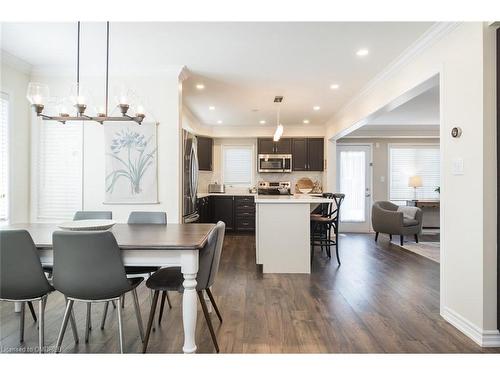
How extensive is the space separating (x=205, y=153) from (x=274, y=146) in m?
1.62

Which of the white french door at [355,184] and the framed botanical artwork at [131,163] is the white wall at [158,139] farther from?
the white french door at [355,184]

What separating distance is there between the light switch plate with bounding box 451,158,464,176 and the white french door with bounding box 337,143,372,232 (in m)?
5.03

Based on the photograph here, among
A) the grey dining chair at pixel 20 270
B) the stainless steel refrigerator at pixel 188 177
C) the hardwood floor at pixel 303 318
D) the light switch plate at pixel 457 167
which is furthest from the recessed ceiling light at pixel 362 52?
the grey dining chair at pixel 20 270

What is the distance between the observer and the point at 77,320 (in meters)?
2.53

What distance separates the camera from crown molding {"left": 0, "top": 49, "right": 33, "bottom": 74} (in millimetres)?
3348

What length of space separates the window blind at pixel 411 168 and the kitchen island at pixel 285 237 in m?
4.42

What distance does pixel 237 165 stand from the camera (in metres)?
7.43

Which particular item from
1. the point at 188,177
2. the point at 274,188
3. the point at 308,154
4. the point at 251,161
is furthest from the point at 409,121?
the point at 188,177

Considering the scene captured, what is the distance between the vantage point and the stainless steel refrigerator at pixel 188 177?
407 cm

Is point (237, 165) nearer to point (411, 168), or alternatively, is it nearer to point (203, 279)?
point (411, 168)

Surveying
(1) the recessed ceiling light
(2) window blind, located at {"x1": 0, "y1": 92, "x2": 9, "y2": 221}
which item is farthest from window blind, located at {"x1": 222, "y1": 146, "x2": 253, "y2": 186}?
(2) window blind, located at {"x1": 0, "y1": 92, "x2": 9, "y2": 221}

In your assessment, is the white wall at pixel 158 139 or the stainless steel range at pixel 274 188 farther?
the stainless steel range at pixel 274 188
